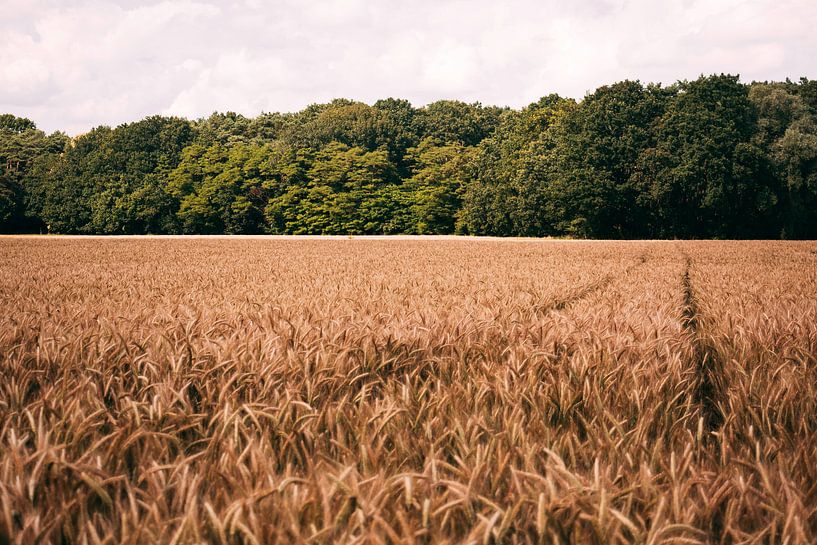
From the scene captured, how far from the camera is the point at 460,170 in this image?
210 feet

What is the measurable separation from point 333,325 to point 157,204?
69.8 meters

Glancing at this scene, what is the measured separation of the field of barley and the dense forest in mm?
46549

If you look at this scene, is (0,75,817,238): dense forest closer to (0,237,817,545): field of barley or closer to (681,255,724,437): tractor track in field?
(681,255,724,437): tractor track in field

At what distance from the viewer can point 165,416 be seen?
185 centimetres

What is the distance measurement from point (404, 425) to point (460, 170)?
208ft

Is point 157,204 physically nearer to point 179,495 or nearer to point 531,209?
point 531,209

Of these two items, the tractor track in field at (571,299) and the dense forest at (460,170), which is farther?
the dense forest at (460,170)

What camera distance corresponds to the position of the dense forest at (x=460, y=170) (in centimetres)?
4628

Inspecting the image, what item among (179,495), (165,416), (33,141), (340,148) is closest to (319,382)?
(165,416)

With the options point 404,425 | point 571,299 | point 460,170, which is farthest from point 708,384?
point 460,170

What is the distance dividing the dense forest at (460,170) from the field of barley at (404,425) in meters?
46.5

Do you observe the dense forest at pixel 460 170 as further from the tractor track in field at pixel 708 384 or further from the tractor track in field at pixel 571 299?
the tractor track in field at pixel 708 384

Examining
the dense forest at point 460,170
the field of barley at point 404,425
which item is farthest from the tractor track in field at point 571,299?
the dense forest at point 460,170

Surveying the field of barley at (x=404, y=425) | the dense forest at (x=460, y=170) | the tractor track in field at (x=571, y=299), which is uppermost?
the dense forest at (x=460, y=170)
